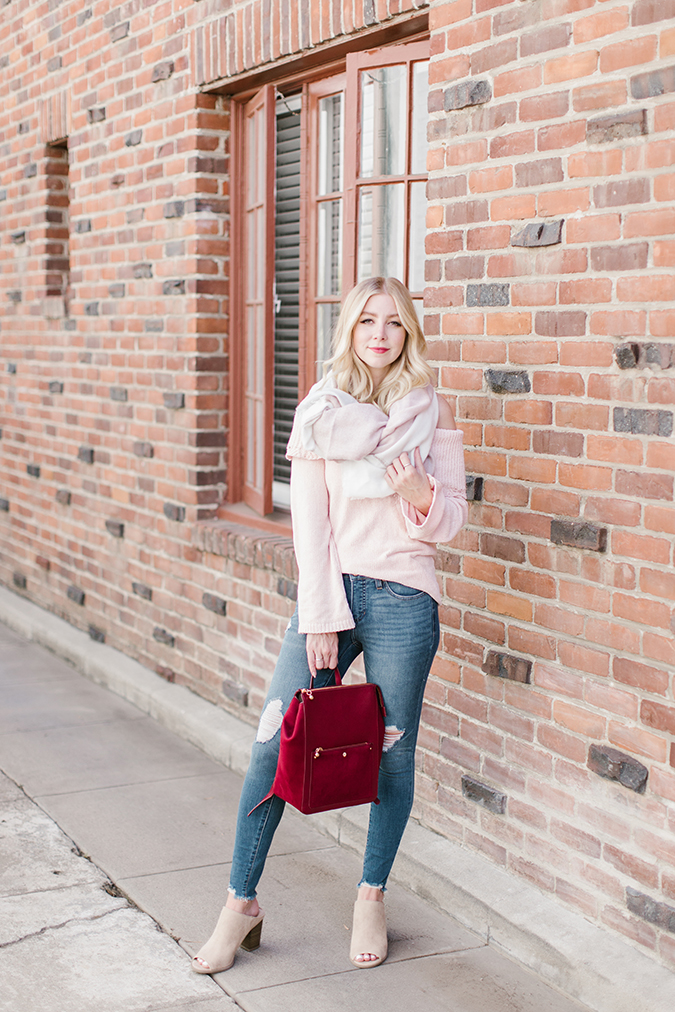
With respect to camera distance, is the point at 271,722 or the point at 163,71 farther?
the point at 163,71

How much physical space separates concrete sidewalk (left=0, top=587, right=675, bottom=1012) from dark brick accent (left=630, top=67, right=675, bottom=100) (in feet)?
7.29

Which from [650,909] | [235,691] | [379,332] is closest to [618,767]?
[650,909]

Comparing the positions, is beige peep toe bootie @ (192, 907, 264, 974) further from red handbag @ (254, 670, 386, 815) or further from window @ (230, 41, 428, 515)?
window @ (230, 41, 428, 515)

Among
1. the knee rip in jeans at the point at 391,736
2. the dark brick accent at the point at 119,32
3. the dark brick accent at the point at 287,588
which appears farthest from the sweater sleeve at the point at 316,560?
the dark brick accent at the point at 119,32

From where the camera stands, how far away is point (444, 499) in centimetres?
303

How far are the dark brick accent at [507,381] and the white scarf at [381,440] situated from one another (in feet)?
1.51

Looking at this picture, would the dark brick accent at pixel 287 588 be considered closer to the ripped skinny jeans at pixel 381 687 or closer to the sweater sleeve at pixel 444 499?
the ripped skinny jeans at pixel 381 687

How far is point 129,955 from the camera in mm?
3250

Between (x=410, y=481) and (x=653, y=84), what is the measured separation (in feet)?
3.85

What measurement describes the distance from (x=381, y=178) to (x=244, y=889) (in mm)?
2536

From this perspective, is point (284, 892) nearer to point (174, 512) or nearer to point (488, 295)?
point (488, 295)

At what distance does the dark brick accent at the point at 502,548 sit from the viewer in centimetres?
346

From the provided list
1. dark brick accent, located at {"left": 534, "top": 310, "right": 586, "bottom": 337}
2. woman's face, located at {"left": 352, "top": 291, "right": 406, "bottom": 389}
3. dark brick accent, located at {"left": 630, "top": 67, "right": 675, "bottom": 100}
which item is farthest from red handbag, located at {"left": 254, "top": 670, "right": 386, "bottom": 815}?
dark brick accent, located at {"left": 630, "top": 67, "right": 675, "bottom": 100}

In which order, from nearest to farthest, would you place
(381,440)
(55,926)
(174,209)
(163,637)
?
1. (381,440)
2. (55,926)
3. (174,209)
4. (163,637)
